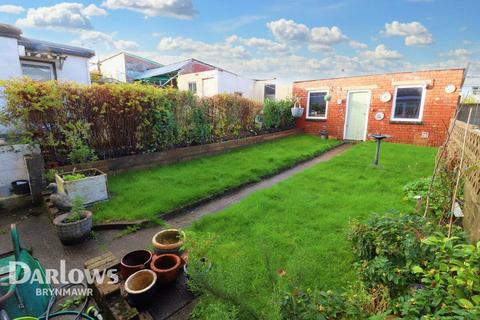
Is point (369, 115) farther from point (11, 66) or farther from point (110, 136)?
point (11, 66)

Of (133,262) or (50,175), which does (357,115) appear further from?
(50,175)

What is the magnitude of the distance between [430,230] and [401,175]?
13.2ft

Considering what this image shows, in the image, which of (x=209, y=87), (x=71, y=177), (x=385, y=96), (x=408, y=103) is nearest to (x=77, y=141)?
(x=71, y=177)

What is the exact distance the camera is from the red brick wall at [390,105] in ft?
28.6

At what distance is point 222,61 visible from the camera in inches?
735

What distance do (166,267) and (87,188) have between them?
8.19 feet

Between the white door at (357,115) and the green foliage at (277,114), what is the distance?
2.77 metres

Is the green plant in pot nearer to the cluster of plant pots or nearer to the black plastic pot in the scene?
the cluster of plant pots

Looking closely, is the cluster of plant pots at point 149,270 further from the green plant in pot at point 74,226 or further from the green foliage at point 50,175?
the green foliage at point 50,175

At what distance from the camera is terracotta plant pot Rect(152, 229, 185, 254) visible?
7.84ft

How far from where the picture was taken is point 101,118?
16.6ft

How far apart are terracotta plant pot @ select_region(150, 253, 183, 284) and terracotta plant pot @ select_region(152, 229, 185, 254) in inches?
4.9

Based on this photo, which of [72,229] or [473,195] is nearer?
[473,195]

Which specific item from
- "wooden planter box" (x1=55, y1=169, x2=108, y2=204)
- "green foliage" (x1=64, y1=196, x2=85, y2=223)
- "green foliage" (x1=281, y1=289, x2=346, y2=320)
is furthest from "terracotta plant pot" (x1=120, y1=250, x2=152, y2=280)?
"wooden planter box" (x1=55, y1=169, x2=108, y2=204)
